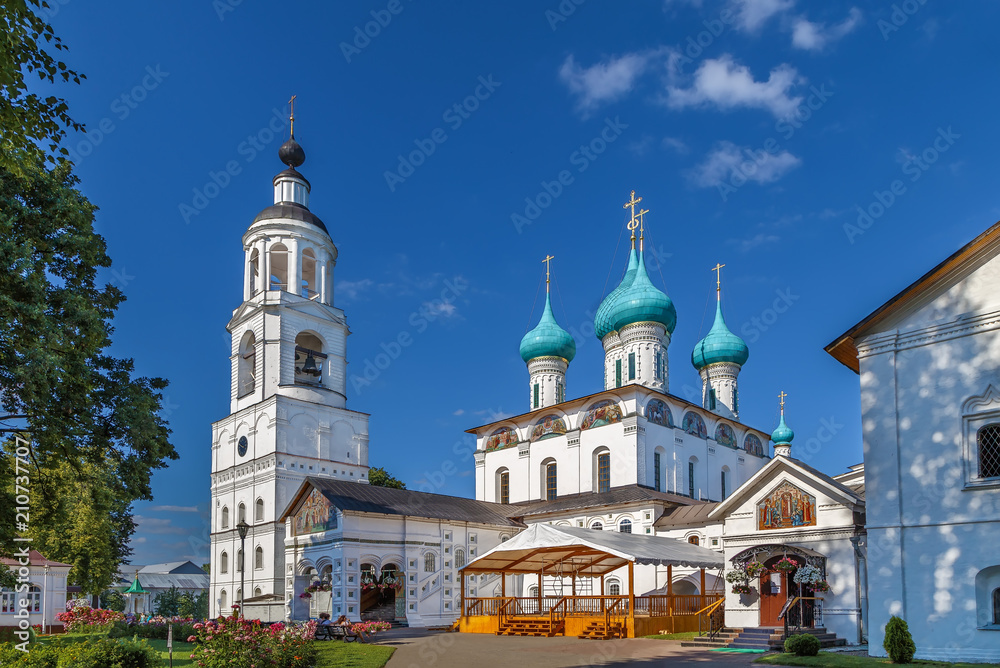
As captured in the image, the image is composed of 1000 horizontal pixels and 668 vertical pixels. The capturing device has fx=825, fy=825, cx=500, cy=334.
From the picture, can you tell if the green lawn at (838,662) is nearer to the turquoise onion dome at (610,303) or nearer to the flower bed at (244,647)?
the flower bed at (244,647)

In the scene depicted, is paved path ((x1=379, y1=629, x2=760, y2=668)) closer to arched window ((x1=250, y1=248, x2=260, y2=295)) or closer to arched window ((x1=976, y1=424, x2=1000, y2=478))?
arched window ((x1=976, y1=424, x2=1000, y2=478))

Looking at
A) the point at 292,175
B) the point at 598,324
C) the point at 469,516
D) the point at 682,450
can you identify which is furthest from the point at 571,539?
the point at 292,175

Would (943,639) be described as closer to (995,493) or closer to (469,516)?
(995,493)

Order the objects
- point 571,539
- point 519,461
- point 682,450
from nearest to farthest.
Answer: point 571,539, point 682,450, point 519,461

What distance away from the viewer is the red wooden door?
758 inches

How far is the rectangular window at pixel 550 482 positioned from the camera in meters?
34.2

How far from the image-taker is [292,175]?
35375mm

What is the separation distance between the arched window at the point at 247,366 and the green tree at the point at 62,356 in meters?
19.2

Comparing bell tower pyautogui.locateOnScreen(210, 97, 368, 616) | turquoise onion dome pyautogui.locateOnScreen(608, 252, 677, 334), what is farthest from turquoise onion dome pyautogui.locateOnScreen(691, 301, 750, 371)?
bell tower pyautogui.locateOnScreen(210, 97, 368, 616)

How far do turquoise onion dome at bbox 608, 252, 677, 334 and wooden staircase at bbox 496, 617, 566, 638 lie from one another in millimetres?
17019

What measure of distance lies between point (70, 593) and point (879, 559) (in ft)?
133

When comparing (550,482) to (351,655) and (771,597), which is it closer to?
(771,597)

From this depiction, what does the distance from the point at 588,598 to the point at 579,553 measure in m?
1.21

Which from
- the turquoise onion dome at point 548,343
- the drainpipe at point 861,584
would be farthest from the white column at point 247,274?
the drainpipe at point 861,584
